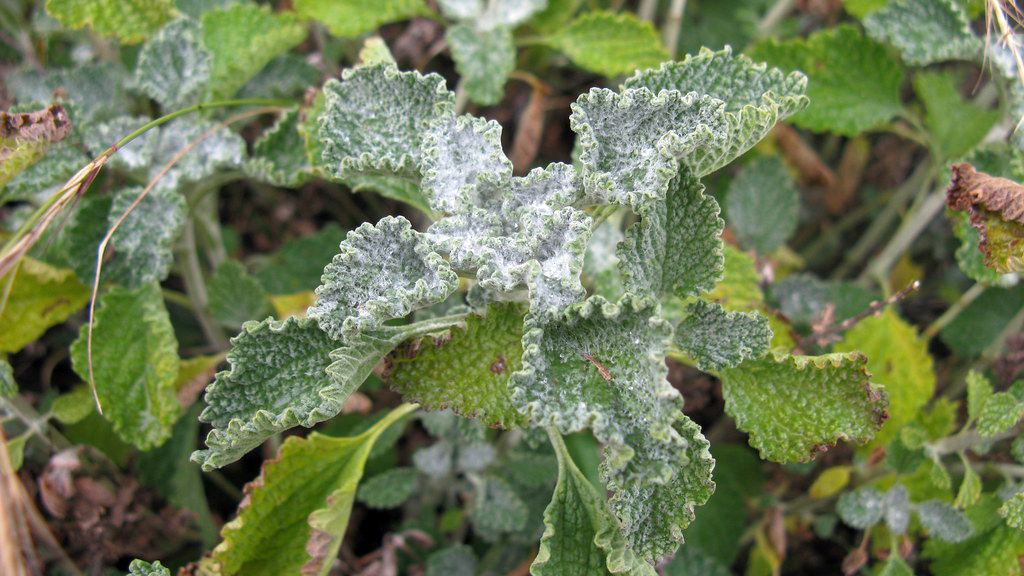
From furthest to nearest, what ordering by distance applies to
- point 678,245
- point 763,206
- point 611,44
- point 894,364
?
point 763,206
point 611,44
point 894,364
point 678,245

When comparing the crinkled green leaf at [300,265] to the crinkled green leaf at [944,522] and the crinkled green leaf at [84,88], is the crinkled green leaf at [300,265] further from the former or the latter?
the crinkled green leaf at [944,522]

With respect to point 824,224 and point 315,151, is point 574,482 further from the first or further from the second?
point 824,224

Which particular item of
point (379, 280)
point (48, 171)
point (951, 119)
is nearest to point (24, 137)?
point (48, 171)

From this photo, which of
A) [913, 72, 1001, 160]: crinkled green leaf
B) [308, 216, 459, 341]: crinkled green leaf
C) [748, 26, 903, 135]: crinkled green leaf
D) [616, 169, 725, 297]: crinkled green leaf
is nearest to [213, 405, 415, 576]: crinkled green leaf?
[308, 216, 459, 341]: crinkled green leaf

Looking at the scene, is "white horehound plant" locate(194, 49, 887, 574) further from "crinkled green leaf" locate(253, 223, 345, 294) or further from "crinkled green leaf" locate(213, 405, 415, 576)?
"crinkled green leaf" locate(253, 223, 345, 294)

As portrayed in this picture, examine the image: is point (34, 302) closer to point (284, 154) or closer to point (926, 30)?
point (284, 154)

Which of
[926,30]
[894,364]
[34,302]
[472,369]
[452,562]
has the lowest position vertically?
[452,562]
